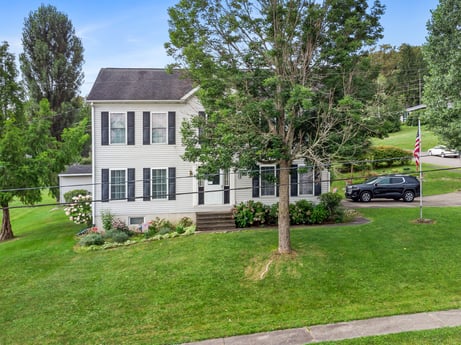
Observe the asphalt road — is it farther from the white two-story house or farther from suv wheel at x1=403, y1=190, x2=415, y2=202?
the white two-story house

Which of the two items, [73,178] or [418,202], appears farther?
[73,178]

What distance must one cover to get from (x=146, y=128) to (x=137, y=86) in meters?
2.27

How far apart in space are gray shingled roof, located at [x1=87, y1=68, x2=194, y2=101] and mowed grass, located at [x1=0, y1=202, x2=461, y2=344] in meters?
6.98

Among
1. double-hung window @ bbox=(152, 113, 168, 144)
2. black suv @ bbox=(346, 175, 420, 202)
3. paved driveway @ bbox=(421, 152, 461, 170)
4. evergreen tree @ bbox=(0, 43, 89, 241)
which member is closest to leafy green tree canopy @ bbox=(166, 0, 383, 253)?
double-hung window @ bbox=(152, 113, 168, 144)

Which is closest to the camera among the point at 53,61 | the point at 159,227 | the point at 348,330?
the point at 348,330

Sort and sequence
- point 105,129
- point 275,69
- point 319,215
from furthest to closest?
point 105,129
point 319,215
point 275,69

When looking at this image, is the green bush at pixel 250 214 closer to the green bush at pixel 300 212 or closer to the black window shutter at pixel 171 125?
the green bush at pixel 300 212

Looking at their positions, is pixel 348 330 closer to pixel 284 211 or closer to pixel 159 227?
pixel 284 211

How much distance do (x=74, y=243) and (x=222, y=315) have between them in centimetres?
934

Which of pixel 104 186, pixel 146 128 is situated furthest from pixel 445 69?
pixel 104 186

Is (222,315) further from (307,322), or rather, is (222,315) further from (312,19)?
(312,19)

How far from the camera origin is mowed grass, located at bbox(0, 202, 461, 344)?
322 inches

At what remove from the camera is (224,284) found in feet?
32.7

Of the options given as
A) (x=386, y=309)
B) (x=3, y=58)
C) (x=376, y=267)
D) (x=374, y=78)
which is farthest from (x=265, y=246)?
(x=3, y=58)
